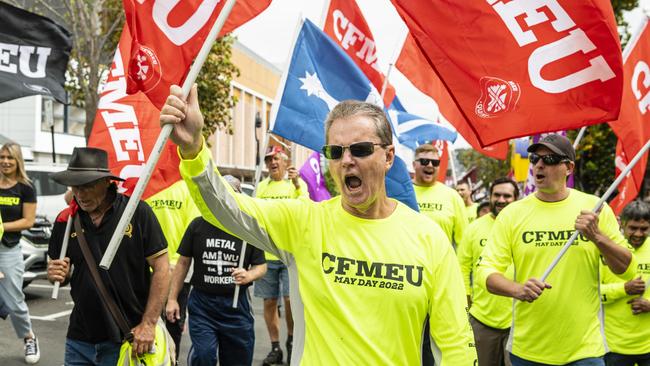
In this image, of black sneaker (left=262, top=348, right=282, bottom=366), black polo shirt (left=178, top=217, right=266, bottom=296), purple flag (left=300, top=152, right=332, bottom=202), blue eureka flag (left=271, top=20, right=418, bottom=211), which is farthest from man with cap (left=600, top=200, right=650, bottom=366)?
purple flag (left=300, top=152, right=332, bottom=202)

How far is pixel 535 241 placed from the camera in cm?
441

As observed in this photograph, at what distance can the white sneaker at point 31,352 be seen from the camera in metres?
7.04

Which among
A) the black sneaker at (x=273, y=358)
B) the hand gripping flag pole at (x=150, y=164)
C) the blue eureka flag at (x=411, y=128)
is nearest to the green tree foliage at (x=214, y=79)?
the blue eureka flag at (x=411, y=128)

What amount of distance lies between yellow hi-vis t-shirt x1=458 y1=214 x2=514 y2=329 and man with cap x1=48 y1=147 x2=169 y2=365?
232cm

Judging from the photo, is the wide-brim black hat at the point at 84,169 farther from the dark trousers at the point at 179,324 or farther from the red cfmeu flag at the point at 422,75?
the red cfmeu flag at the point at 422,75

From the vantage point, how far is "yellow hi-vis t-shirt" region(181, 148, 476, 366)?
2598 mm

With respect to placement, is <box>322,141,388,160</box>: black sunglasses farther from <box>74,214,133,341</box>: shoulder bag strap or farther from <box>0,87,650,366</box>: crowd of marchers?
<box>74,214,133,341</box>: shoulder bag strap

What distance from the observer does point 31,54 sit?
5.19 m

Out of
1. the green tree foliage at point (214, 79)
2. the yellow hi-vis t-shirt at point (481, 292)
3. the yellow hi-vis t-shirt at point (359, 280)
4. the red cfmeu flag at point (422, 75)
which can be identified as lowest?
the yellow hi-vis t-shirt at point (481, 292)

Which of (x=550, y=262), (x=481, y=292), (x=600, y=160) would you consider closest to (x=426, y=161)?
(x=481, y=292)

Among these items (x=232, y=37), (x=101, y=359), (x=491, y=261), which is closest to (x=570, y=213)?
(x=491, y=261)

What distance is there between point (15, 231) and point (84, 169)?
3.69 meters

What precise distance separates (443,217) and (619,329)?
7.92 feet

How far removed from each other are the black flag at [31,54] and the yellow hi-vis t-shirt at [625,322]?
4426mm
